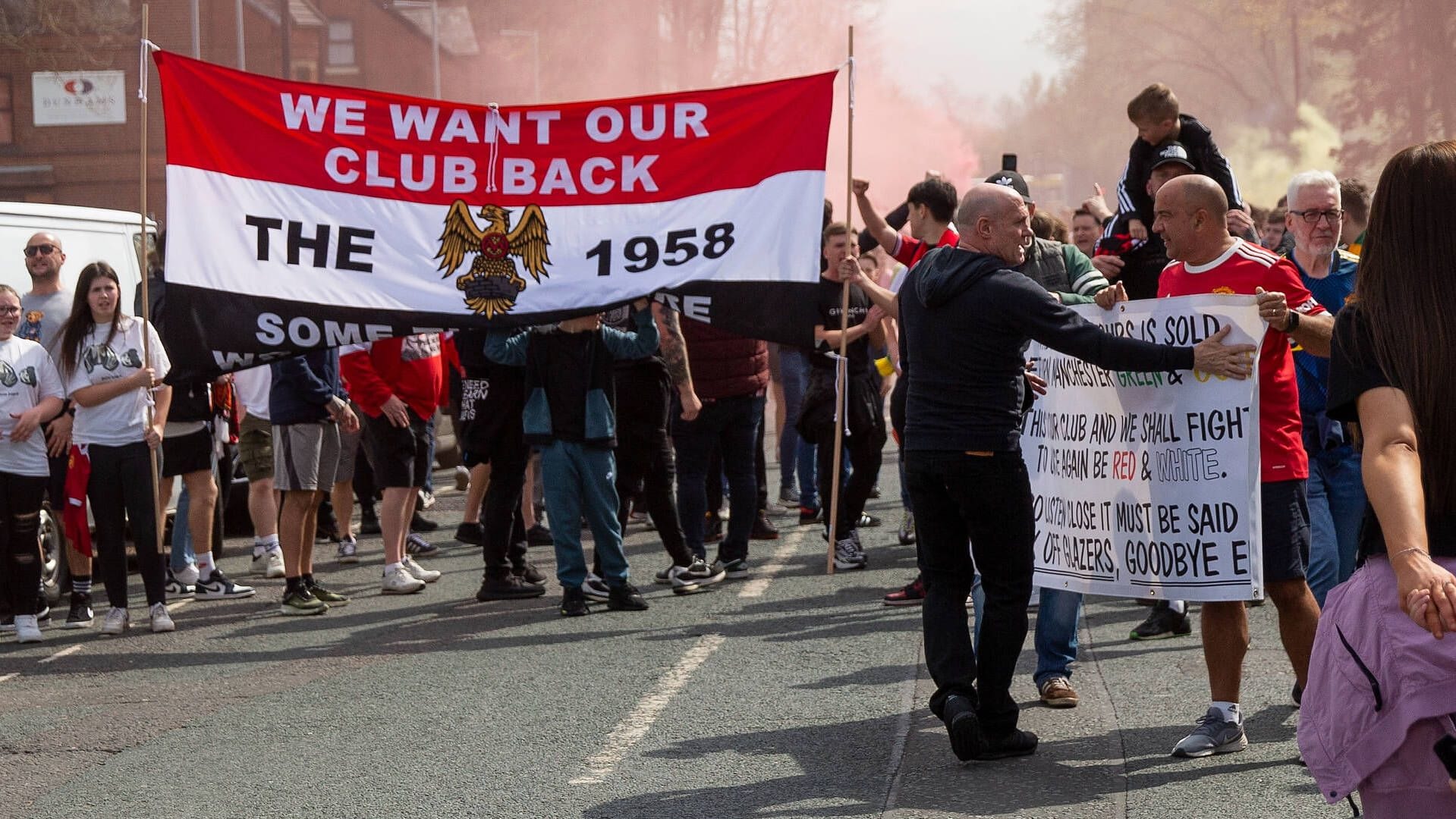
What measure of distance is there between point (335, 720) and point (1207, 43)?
204ft

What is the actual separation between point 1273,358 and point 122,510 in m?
5.81

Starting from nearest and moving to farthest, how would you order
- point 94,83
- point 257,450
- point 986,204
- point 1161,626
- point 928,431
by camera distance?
1. point 986,204
2. point 928,431
3. point 1161,626
4. point 257,450
5. point 94,83

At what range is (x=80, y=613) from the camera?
8828 mm

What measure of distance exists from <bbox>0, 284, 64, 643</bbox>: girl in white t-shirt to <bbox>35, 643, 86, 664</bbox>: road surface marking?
0.95 ft

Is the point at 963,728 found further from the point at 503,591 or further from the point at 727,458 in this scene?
the point at 727,458

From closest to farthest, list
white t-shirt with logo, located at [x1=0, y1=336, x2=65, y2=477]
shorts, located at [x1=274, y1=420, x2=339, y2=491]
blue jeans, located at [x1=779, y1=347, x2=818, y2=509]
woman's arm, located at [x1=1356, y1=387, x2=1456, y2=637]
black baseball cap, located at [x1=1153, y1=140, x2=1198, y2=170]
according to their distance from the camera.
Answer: woman's arm, located at [x1=1356, y1=387, x2=1456, y2=637] → black baseball cap, located at [x1=1153, y1=140, x2=1198, y2=170] → white t-shirt with logo, located at [x1=0, y1=336, x2=65, y2=477] → shorts, located at [x1=274, y1=420, x2=339, y2=491] → blue jeans, located at [x1=779, y1=347, x2=818, y2=509]

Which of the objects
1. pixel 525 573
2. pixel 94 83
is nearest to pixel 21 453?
pixel 525 573

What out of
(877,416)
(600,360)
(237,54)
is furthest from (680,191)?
(237,54)

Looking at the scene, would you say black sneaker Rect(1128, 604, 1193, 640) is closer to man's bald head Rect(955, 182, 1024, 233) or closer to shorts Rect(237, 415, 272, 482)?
man's bald head Rect(955, 182, 1024, 233)

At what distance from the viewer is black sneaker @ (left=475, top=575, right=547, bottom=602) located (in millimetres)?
9125

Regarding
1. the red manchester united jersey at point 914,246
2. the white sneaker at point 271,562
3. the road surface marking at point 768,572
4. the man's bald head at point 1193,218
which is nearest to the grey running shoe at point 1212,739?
the man's bald head at point 1193,218

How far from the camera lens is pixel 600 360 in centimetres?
862

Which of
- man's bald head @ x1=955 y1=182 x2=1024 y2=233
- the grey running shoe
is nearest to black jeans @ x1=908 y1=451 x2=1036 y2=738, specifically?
the grey running shoe

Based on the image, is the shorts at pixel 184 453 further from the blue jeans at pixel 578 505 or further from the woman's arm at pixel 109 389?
the blue jeans at pixel 578 505
